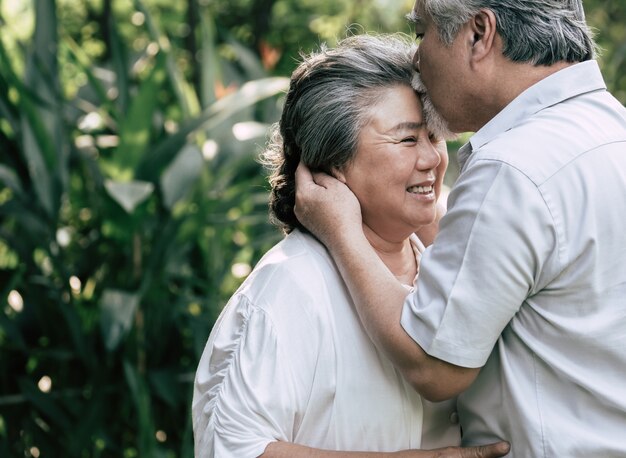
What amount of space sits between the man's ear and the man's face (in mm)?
33

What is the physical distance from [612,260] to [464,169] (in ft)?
1.03

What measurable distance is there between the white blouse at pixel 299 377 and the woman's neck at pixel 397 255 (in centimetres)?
20

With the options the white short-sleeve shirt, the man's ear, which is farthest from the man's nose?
the white short-sleeve shirt

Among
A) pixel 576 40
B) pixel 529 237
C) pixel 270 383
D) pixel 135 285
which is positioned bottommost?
pixel 135 285

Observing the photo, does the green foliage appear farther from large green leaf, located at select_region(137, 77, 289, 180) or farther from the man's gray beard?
the man's gray beard

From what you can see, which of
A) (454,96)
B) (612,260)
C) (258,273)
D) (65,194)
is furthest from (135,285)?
(612,260)

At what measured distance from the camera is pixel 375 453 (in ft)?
6.12

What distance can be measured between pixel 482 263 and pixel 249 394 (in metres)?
0.54

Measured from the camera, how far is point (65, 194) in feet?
13.0

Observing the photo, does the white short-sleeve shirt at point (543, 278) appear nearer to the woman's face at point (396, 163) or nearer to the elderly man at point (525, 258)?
the elderly man at point (525, 258)

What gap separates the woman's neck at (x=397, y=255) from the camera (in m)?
2.17

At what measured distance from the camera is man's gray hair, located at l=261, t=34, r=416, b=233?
2055mm

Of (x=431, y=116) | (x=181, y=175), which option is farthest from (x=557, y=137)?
(x=181, y=175)

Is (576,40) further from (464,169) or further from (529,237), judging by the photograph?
(529,237)
